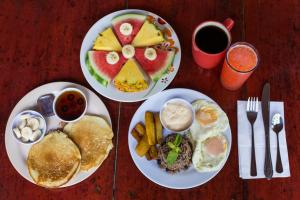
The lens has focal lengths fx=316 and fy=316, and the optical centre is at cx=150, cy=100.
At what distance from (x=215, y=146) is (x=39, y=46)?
37.2 inches

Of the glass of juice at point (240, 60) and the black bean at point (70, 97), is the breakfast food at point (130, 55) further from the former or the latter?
the glass of juice at point (240, 60)

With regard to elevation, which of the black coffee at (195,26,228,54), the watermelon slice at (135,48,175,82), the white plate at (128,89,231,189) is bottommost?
the white plate at (128,89,231,189)

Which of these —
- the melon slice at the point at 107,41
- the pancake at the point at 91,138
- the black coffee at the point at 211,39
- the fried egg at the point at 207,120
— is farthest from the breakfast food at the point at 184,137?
the melon slice at the point at 107,41

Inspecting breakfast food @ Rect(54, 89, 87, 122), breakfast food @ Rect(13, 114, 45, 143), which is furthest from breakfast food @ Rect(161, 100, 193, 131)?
breakfast food @ Rect(13, 114, 45, 143)

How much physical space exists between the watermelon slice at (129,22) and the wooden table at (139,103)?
10cm

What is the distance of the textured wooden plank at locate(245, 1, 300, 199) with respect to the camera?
131cm

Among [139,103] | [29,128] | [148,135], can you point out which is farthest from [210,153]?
[29,128]

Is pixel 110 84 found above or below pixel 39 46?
below

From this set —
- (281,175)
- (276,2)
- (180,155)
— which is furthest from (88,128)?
(276,2)

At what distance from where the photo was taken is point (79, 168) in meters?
1.28

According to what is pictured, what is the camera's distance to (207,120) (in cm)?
132

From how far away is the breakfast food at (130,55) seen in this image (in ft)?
4.61

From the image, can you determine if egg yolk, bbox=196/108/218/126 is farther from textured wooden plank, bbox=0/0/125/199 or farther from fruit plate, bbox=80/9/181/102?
textured wooden plank, bbox=0/0/125/199

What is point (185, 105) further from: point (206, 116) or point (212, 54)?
point (212, 54)
